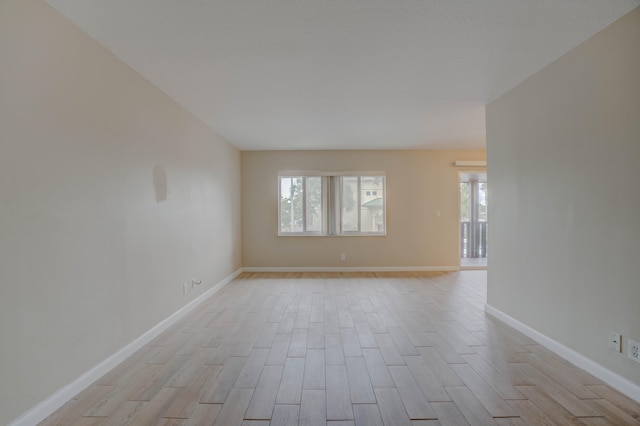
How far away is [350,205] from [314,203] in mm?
725

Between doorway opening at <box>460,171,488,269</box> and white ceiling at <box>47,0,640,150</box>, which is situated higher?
white ceiling at <box>47,0,640,150</box>

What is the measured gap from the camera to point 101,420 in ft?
5.88

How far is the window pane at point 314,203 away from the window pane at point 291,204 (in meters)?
0.16

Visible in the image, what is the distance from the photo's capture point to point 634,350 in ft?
6.52

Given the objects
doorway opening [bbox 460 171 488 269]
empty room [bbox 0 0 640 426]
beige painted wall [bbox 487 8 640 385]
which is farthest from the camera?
doorway opening [bbox 460 171 488 269]

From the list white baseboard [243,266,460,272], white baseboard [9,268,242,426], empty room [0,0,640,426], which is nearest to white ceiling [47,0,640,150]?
empty room [0,0,640,426]

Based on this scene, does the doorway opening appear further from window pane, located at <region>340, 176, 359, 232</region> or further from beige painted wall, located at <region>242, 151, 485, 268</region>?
window pane, located at <region>340, 176, 359, 232</region>

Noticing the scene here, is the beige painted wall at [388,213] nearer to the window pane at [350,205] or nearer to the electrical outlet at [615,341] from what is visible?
the window pane at [350,205]

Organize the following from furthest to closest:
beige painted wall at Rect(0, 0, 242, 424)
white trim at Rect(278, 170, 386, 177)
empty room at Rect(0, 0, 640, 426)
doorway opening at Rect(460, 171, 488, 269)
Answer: doorway opening at Rect(460, 171, 488, 269), white trim at Rect(278, 170, 386, 177), empty room at Rect(0, 0, 640, 426), beige painted wall at Rect(0, 0, 242, 424)

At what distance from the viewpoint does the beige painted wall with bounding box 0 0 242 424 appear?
1.66 metres

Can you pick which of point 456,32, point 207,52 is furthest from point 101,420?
point 456,32

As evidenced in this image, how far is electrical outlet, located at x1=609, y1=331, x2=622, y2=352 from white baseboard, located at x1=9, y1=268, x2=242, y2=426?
3548 millimetres

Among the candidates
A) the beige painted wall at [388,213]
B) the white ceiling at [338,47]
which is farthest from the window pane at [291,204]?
the white ceiling at [338,47]

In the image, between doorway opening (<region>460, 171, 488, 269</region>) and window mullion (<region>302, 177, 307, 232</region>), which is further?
doorway opening (<region>460, 171, 488, 269</region>)
